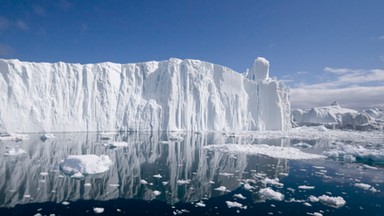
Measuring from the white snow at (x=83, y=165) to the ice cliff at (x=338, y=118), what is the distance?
1933 inches

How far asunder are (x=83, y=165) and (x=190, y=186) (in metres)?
4.62

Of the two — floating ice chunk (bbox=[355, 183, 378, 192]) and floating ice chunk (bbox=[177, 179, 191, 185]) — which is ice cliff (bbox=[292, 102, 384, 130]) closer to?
floating ice chunk (bbox=[355, 183, 378, 192])

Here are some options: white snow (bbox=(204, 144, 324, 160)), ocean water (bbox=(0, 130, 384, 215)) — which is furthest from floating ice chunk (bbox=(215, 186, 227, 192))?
white snow (bbox=(204, 144, 324, 160))

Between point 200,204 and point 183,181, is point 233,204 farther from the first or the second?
point 183,181

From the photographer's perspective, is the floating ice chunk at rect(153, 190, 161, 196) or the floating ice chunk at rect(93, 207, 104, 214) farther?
the floating ice chunk at rect(153, 190, 161, 196)

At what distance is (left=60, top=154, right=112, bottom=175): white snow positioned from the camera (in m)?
11.4

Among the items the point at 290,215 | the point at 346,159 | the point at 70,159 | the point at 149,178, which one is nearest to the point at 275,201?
the point at 290,215

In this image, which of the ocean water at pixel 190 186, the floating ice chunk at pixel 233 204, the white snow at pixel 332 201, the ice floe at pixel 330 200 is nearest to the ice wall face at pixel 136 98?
the ocean water at pixel 190 186

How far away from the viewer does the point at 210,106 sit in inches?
1495

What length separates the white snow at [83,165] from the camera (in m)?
11.4

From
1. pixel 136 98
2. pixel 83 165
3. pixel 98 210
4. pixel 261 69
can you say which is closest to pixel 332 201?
pixel 98 210

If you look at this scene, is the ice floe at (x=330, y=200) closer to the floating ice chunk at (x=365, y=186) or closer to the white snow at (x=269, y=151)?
the floating ice chunk at (x=365, y=186)

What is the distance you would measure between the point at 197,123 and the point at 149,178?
2572cm

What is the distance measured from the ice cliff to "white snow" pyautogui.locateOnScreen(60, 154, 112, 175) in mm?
49090
